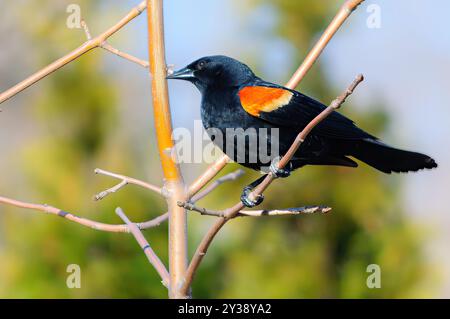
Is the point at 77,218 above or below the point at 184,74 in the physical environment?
below

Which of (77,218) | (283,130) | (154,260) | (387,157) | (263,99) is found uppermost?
(263,99)

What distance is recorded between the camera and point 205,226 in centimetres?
330

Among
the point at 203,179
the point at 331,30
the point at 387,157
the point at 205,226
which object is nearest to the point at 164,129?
the point at 203,179

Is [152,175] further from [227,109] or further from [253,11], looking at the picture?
[227,109]

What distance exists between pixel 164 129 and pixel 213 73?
102 centimetres

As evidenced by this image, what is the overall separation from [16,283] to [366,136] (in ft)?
6.71

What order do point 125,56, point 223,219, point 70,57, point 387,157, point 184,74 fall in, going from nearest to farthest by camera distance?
1. point 223,219
2. point 70,57
3. point 125,56
4. point 387,157
5. point 184,74

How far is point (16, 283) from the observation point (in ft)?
10.7

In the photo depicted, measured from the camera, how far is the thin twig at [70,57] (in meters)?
1.46

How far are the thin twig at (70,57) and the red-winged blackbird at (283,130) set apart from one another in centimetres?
57

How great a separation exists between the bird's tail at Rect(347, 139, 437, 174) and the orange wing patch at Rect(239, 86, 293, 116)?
0.28m

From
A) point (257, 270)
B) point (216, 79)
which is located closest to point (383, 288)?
point (257, 270)

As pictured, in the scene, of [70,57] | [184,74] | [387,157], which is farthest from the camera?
[184,74]

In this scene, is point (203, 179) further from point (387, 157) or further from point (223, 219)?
point (387, 157)
